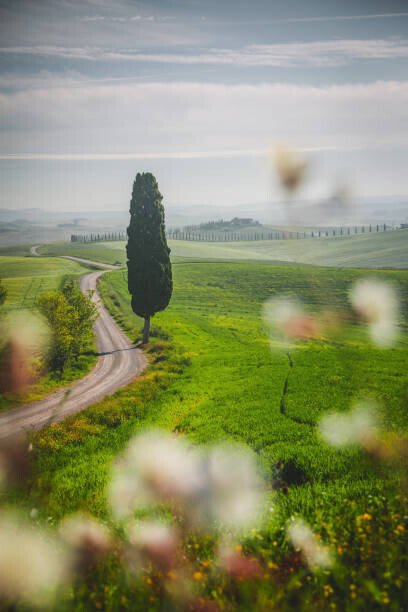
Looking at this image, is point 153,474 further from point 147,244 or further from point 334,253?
point 334,253

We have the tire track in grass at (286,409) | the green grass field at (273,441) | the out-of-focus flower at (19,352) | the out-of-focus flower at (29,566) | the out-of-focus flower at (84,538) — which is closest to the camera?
the green grass field at (273,441)

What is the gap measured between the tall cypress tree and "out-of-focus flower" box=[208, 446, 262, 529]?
2888cm

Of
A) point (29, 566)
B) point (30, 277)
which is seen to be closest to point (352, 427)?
point (29, 566)

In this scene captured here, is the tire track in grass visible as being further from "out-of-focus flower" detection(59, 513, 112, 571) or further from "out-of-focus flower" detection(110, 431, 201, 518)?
"out-of-focus flower" detection(59, 513, 112, 571)

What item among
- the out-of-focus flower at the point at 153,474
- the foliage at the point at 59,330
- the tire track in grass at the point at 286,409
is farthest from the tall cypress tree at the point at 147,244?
the out-of-focus flower at the point at 153,474

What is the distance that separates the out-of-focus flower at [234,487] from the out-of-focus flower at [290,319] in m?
35.2

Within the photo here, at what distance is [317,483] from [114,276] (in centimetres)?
9037

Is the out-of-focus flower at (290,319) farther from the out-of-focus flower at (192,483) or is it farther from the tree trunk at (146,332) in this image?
the out-of-focus flower at (192,483)

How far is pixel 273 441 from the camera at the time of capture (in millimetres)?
17578

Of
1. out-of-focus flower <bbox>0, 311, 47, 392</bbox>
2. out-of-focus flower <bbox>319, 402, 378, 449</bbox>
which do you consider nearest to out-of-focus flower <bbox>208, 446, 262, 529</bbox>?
out-of-focus flower <bbox>319, 402, 378, 449</bbox>

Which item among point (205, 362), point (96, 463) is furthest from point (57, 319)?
point (96, 463)

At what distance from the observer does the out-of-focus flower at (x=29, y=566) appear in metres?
8.73

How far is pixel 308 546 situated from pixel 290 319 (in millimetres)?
55859

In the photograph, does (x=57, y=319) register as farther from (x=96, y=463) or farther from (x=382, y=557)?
(x=382, y=557)
